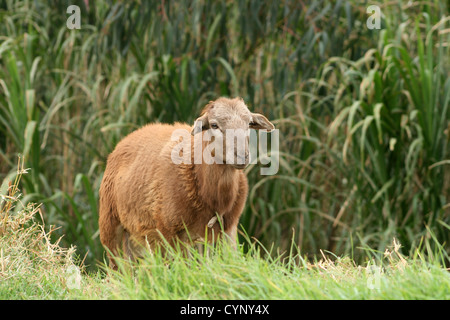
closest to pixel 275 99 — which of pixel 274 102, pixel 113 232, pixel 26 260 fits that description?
pixel 274 102

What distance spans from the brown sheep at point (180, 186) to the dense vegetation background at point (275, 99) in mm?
1201

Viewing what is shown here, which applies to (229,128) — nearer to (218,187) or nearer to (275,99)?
(218,187)

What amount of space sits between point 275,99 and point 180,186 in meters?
2.79

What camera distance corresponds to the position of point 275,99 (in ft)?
21.3

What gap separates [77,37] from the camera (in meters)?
7.02

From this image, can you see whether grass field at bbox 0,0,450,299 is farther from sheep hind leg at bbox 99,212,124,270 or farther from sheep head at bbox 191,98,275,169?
sheep head at bbox 191,98,275,169

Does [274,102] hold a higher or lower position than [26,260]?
higher

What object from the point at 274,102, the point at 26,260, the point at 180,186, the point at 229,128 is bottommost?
the point at 26,260

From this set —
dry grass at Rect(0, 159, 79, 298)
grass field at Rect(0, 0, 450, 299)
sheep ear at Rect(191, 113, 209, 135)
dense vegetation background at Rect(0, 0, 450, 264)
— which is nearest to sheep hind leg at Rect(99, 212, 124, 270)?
dry grass at Rect(0, 159, 79, 298)

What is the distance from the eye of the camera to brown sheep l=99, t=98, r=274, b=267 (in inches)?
145

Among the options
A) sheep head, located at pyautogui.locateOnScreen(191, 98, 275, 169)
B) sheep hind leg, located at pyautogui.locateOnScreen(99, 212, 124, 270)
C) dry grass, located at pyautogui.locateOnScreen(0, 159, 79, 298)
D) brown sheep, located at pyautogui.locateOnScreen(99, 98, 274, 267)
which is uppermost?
sheep head, located at pyautogui.locateOnScreen(191, 98, 275, 169)

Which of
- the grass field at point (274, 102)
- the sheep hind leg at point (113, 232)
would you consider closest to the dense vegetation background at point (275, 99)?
the grass field at point (274, 102)
